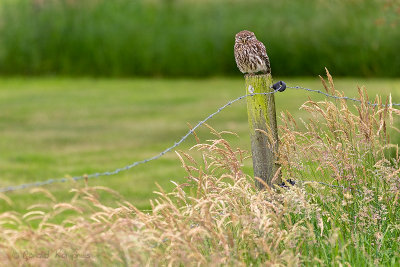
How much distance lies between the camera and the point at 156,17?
68.3 ft

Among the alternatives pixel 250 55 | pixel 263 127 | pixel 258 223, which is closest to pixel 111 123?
pixel 250 55

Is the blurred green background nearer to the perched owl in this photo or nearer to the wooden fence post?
the perched owl

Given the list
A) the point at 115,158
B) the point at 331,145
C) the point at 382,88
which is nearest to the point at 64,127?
the point at 115,158

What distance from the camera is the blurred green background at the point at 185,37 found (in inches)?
766

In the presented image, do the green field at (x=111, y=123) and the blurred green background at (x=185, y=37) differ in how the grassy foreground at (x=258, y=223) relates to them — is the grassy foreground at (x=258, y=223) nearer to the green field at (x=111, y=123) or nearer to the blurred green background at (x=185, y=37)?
the green field at (x=111, y=123)

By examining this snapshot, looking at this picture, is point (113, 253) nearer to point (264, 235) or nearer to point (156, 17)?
point (264, 235)

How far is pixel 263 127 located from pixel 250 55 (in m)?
0.71

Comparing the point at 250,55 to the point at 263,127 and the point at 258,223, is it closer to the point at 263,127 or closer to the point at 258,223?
the point at 263,127

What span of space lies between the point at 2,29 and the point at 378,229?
682 inches

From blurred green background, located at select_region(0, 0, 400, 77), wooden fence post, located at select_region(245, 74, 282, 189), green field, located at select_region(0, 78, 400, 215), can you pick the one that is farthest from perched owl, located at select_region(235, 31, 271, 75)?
blurred green background, located at select_region(0, 0, 400, 77)

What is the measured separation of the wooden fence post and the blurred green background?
531 inches

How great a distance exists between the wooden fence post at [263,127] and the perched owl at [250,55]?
358mm

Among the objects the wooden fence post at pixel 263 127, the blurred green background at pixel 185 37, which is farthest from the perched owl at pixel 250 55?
the blurred green background at pixel 185 37

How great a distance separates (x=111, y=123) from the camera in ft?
50.2
